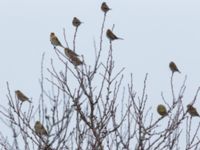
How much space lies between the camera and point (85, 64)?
29.0 feet

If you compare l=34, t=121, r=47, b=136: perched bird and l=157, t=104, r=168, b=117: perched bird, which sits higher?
l=157, t=104, r=168, b=117: perched bird

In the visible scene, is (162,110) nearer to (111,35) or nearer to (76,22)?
(111,35)

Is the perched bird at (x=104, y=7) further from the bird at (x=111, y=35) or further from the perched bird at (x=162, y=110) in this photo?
the perched bird at (x=162, y=110)

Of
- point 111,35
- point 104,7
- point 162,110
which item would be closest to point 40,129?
point 162,110

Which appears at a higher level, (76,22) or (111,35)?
(111,35)

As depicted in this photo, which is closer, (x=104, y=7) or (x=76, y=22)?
(x=76, y=22)

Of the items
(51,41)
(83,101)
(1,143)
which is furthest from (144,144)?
(51,41)

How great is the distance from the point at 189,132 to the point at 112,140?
100 centimetres

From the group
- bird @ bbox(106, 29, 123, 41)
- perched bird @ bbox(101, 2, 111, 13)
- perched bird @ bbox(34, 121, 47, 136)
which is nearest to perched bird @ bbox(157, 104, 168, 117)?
bird @ bbox(106, 29, 123, 41)

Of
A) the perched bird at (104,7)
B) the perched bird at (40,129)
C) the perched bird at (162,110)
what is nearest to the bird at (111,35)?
the perched bird at (104,7)

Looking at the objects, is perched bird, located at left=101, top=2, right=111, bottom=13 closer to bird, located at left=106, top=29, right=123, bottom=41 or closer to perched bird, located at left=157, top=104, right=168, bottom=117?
bird, located at left=106, top=29, right=123, bottom=41

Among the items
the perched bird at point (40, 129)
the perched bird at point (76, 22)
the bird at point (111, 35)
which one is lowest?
the perched bird at point (40, 129)

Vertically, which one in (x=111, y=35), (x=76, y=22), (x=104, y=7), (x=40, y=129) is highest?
(x=104, y=7)

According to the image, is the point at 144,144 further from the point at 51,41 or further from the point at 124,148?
the point at 51,41
